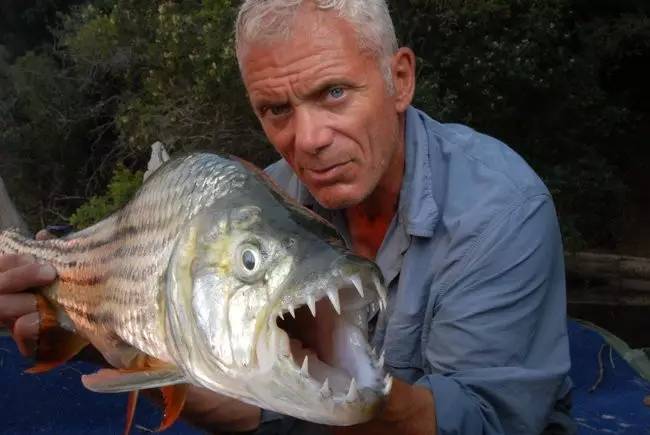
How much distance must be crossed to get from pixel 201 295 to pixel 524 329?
1.17 m

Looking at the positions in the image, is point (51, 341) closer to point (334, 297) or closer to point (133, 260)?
point (133, 260)

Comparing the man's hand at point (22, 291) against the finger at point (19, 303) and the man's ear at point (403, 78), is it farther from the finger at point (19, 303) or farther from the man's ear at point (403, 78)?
the man's ear at point (403, 78)

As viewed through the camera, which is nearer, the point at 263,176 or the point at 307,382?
the point at 307,382

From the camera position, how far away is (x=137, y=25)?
31.7 ft

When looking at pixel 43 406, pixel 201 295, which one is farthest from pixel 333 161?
pixel 43 406

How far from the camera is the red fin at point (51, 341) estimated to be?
9.14 feet

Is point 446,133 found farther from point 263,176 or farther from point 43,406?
point 43,406

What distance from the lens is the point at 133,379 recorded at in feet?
6.14

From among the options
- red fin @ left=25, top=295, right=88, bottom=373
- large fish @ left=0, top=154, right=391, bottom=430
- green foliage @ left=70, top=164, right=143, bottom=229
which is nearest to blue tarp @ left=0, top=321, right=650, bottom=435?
red fin @ left=25, top=295, right=88, bottom=373

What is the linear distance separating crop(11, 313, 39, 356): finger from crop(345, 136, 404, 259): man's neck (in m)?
1.09

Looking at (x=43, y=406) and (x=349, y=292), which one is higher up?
(x=349, y=292)

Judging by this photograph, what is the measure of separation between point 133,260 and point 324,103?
0.80 meters

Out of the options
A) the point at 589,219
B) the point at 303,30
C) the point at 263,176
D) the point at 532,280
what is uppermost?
the point at 303,30

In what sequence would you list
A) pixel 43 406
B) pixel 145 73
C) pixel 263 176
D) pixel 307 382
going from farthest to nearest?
1. pixel 145 73
2. pixel 43 406
3. pixel 263 176
4. pixel 307 382
